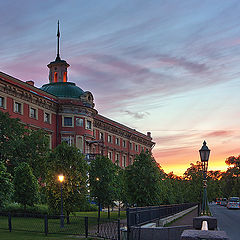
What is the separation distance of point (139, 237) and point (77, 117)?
45.8 m

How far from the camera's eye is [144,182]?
97.2 ft

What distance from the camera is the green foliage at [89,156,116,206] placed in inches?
1332

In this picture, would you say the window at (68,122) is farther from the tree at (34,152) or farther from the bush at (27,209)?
the bush at (27,209)

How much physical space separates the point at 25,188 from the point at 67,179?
7677mm

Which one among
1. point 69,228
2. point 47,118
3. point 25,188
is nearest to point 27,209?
point 25,188

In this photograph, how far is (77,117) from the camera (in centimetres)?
5938

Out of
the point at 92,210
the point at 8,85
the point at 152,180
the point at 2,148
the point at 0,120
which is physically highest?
the point at 8,85

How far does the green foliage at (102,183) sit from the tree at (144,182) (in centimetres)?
393

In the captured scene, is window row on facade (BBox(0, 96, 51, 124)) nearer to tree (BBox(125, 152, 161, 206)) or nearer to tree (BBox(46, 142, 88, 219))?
tree (BBox(46, 142, 88, 219))

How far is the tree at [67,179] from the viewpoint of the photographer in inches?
1037

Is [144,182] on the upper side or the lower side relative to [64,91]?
lower

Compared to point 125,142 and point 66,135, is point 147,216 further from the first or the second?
point 125,142

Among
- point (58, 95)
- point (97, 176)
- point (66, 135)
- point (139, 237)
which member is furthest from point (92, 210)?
point (139, 237)

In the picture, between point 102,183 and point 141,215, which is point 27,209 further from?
point 141,215
